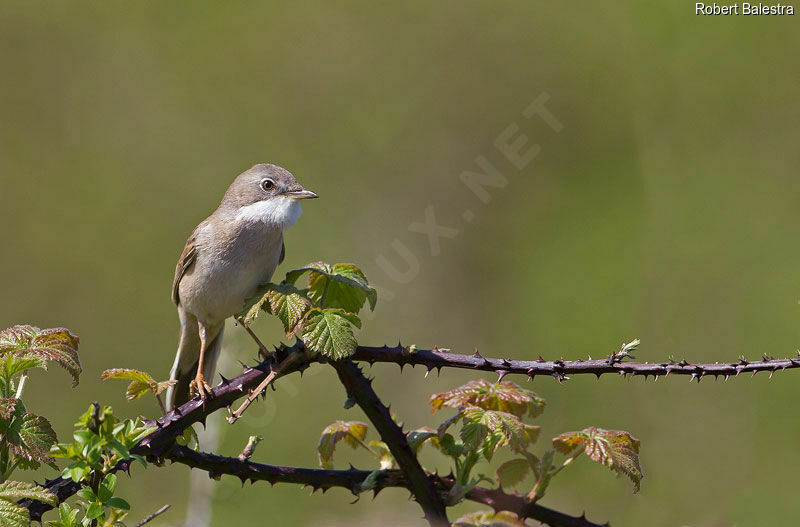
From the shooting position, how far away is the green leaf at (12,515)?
1.34 meters

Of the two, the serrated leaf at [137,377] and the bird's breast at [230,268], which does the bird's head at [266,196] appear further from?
the serrated leaf at [137,377]

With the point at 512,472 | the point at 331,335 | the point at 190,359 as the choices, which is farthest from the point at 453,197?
the point at 331,335

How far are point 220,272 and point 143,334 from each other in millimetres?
2505

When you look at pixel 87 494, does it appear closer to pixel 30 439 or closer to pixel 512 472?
pixel 30 439

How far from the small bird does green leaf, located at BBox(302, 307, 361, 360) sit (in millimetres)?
1220

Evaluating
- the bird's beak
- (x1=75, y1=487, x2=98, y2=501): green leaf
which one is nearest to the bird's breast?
the bird's beak

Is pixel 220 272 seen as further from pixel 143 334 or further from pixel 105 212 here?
pixel 105 212

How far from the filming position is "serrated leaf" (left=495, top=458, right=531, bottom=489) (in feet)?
5.93

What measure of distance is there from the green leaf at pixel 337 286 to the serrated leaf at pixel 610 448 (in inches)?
21.5

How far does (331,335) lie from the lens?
1671 millimetres

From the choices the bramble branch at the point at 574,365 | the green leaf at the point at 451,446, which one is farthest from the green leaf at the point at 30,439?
the green leaf at the point at 451,446

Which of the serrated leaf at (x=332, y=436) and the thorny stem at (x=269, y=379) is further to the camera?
the serrated leaf at (x=332, y=436)

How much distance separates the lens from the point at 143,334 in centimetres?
536

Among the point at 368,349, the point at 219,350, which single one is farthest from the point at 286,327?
the point at 219,350
